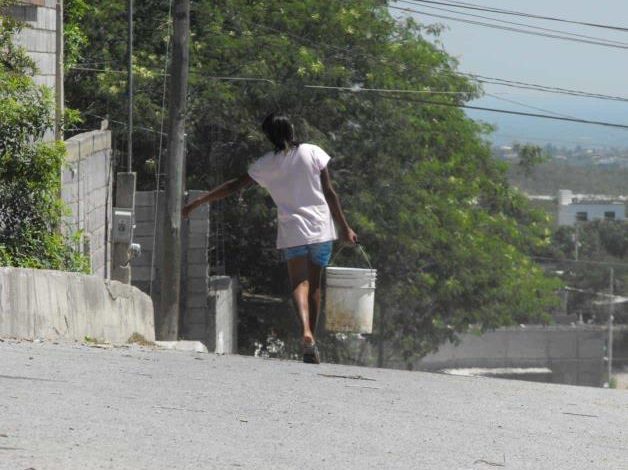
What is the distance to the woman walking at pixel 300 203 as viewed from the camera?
32.7ft

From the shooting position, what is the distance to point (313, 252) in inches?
399

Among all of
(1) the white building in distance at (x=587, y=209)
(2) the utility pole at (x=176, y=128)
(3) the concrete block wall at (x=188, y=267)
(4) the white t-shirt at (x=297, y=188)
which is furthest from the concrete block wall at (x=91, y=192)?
(1) the white building in distance at (x=587, y=209)

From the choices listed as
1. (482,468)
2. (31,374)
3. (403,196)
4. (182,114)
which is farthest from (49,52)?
(403,196)

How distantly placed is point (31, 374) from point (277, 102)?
66.7 ft

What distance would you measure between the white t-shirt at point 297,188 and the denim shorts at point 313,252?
0.16 ft

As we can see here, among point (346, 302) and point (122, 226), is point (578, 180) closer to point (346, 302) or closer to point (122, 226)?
point (122, 226)

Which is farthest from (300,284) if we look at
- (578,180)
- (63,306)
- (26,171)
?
(578,180)

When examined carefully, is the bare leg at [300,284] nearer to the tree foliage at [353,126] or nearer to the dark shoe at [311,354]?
the dark shoe at [311,354]

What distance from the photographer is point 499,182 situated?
A: 3581cm

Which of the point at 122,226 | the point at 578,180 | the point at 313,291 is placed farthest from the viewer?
the point at 578,180

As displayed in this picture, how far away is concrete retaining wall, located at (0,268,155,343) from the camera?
32.1ft

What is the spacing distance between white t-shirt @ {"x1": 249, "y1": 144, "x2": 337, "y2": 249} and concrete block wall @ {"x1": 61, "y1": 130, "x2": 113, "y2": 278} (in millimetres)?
3333

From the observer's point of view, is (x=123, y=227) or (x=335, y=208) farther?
(x=123, y=227)

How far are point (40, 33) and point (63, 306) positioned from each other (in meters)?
4.64
